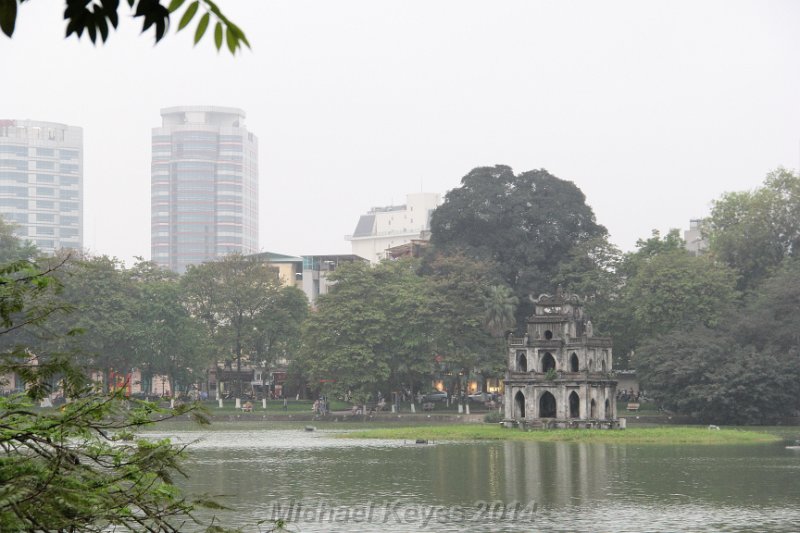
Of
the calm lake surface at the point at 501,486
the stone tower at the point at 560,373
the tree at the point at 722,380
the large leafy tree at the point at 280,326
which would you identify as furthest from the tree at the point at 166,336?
the tree at the point at 722,380

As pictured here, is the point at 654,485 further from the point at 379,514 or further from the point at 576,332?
the point at 576,332

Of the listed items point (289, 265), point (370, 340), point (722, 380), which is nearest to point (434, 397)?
point (370, 340)

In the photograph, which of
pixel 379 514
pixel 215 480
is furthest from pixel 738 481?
pixel 215 480

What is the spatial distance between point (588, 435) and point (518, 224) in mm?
37473

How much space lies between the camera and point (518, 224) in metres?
109

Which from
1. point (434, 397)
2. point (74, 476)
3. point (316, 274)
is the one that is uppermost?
point (316, 274)

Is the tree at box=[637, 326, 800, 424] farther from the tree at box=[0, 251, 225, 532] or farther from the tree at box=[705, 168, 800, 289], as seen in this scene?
the tree at box=[0, 251, 225, 532]

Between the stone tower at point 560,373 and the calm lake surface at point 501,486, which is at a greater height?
the stone tower at point 560,373

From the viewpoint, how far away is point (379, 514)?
126ft

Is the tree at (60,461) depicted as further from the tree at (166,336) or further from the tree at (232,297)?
the tree at (232,297)

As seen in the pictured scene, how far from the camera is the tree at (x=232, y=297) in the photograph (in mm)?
110500

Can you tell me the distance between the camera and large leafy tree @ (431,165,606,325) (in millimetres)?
107688

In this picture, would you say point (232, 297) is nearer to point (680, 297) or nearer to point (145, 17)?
point (680, 297)

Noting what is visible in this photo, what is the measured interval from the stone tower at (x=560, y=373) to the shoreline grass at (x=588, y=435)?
3.57 meters
